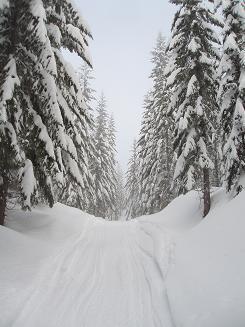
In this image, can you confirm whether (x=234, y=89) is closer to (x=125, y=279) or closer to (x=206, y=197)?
(x=206, y=197)

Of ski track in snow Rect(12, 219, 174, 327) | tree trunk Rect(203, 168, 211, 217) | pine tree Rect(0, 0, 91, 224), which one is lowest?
ski track in snow Rect(12, 219, 174, 327)

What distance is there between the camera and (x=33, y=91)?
419 inches

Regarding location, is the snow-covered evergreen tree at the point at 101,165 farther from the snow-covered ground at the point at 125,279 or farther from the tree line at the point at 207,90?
the snow-covered ground at the point at 125,279

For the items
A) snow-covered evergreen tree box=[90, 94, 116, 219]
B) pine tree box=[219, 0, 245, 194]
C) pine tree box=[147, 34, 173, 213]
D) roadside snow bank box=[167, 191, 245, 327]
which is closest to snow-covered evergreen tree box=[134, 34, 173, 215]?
pine tree box=[147, 34, 173, 213]

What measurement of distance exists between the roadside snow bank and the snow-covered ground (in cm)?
2

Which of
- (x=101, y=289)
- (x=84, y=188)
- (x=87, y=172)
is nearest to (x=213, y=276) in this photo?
(x=101, y=289)

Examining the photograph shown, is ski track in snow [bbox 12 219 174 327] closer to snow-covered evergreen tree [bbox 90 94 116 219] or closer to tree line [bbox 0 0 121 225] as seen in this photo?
tree line [bbox 0 0 121 225]

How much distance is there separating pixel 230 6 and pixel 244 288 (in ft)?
40.7

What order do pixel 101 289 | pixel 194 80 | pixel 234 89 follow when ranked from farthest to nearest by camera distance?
pixel 194 80 → pixel 234 89 → pixel 101 289

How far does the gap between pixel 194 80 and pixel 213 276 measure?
1034 cm

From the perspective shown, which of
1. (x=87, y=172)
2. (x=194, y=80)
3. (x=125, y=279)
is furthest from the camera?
(x=87, y=172)

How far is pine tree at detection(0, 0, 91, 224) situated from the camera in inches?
370

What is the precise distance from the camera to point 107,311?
6.36 metres

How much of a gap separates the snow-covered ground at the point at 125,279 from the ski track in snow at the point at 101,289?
0.02 metres
